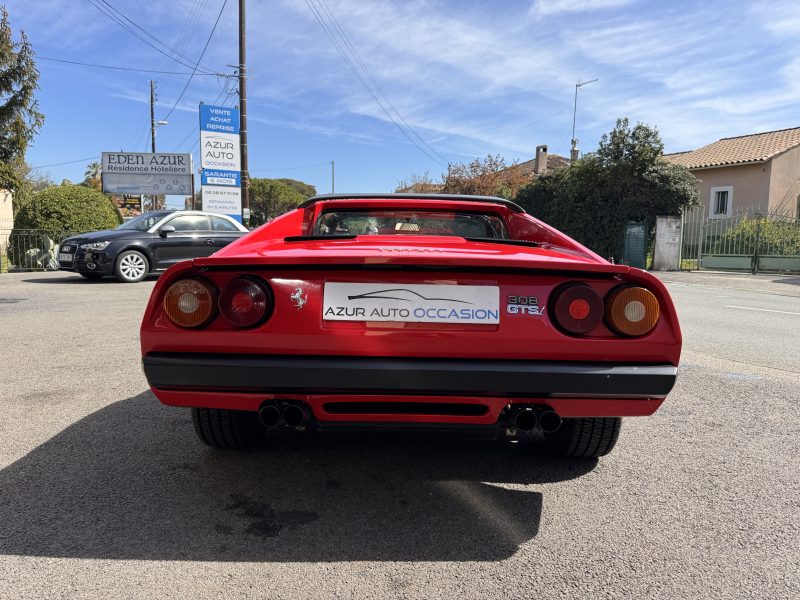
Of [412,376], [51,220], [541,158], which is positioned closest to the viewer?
[412,376]

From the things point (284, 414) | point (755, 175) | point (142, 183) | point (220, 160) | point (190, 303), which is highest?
point (755, 175)

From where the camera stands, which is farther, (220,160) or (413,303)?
(220,160)

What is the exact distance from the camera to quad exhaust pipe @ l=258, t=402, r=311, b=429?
2.01 metres

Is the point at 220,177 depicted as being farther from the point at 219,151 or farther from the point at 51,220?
the point at 51,220

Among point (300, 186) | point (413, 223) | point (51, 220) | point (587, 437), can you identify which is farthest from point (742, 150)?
point (300, 186)

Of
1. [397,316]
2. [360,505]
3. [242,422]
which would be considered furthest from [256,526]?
[397,316]

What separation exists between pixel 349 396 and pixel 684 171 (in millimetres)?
22306

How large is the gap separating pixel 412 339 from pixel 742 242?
69.9ft

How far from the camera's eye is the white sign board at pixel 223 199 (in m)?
18.9

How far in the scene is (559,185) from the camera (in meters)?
25.0

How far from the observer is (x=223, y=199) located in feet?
62.7

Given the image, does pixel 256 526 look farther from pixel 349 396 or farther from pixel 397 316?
pixel 397 316

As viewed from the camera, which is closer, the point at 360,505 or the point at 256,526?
the point at 256,526


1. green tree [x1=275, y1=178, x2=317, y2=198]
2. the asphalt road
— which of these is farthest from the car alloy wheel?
green tree [x1=275, y1=178, x2=317, y2=198]
